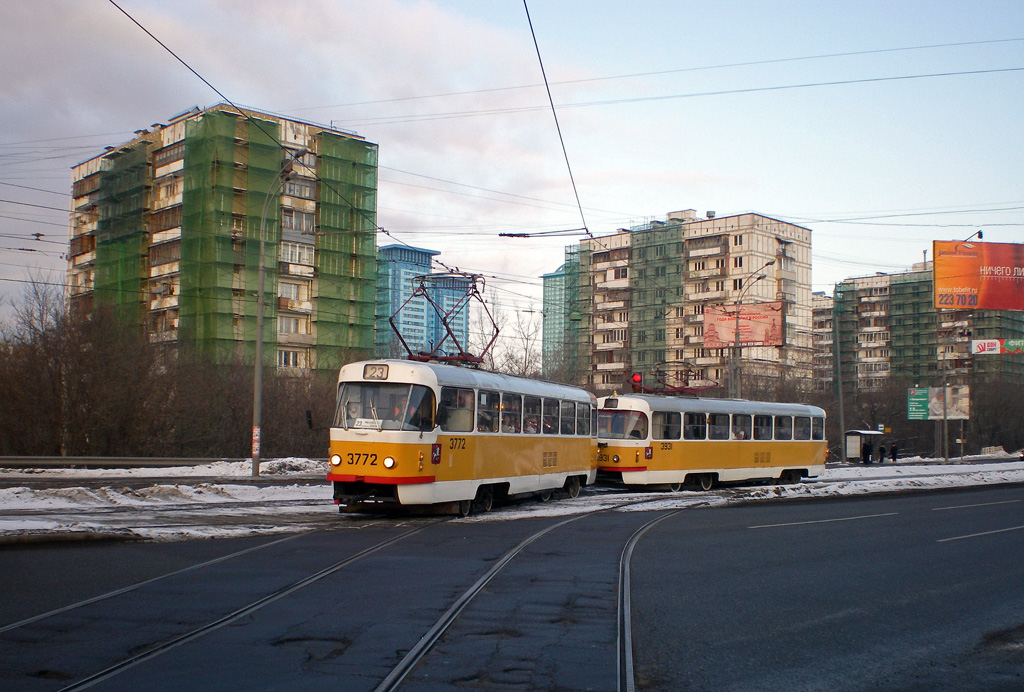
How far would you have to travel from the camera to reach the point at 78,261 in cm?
7638

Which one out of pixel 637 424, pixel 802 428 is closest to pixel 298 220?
pixel 802 428

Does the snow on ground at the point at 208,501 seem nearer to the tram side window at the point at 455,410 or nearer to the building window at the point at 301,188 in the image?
the tram side window at the point at 455,410

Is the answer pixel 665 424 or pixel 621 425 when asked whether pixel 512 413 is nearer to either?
pixel 621 425

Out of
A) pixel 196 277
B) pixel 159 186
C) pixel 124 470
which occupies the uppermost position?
pixel 159 186

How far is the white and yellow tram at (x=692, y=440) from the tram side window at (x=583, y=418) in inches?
68.4

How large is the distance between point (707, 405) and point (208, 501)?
15.1 meters

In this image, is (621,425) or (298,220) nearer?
(621,425)

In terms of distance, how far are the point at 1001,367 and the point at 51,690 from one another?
339 feet

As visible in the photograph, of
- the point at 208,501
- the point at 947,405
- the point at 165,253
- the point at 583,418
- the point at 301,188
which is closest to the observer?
the point at 208,501

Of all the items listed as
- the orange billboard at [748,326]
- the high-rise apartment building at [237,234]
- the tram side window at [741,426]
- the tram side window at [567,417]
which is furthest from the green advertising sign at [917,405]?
the tram side window at [567,417]

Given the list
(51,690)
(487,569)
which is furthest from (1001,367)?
(51,690)

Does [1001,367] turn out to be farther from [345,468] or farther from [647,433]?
[345,468]

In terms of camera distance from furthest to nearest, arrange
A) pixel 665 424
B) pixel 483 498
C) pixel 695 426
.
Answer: pixel 695 426, pixel 665 424, pixel 483 498

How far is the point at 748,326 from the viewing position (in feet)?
161
